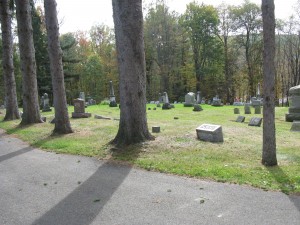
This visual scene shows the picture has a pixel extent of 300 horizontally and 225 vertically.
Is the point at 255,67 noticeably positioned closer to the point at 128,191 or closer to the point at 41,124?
the point at 41,124

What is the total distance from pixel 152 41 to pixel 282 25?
17469mm

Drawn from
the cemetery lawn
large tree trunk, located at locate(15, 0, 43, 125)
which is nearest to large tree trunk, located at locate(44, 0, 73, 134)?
the cemetery lawn

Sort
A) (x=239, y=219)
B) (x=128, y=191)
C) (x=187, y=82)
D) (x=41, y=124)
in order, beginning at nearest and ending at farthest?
(x=239, y=219), (x=128, y=191), (x=41, y=124), (x=187, y=82)

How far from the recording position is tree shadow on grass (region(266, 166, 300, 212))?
4918 millimetres

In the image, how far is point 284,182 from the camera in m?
5.70

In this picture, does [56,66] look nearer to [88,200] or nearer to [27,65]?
[27,65]

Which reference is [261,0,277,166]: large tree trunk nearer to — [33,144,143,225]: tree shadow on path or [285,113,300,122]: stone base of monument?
[33,144,143,225]: tree shadow on path

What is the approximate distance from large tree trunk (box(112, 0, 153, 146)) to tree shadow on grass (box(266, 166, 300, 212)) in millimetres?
3906

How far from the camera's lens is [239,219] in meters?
4.30

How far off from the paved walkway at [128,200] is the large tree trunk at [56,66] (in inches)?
195

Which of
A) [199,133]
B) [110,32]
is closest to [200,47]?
[110,32]

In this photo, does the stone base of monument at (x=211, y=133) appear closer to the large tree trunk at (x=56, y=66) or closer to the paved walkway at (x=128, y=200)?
the paved walkway at (x=128, y=200)

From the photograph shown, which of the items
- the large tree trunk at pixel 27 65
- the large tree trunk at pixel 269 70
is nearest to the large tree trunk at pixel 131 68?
the large tree trunk at pixel 269 70

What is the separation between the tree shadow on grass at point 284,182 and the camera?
492 centimetres
